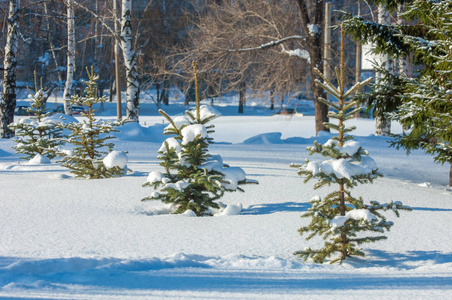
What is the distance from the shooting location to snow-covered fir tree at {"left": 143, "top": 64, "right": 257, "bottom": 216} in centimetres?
553

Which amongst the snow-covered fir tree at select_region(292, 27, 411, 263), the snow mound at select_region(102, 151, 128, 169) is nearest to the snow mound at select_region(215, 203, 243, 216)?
the snow-covered fir tree at select_region(292, 27, 411, 263)

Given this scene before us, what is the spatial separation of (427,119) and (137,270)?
608cm

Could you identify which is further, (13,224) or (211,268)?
(13,224)

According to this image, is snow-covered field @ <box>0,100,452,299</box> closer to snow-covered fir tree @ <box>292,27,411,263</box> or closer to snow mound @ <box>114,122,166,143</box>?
snow-covered fir tree @ <box>292,27,411,263</box>

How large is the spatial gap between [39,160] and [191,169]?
548 cm

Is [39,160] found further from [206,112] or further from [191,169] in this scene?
[206,112]

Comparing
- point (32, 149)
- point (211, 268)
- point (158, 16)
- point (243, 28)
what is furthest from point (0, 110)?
point (158, 16)

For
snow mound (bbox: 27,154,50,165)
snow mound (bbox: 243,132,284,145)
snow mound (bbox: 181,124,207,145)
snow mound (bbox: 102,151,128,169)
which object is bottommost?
snow mound (bbox: 27,154,50,165)

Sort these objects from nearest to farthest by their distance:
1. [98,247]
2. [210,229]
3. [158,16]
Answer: [98,247], [210,229], [158,16]

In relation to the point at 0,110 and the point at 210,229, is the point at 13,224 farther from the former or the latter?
the point at 0,110

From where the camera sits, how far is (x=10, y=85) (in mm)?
14914

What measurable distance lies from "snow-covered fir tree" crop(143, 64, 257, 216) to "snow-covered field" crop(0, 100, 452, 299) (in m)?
0.28

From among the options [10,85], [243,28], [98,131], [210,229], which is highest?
[243,28]

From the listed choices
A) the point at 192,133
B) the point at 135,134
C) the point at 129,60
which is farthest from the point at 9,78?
the point at 192,133
